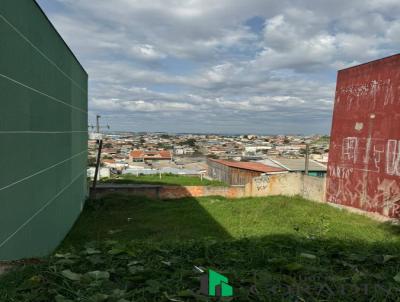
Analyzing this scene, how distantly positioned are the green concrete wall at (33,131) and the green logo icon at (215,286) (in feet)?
17.1

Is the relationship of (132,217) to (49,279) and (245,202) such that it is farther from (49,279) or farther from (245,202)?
(49,279)

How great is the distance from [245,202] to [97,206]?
825 cm

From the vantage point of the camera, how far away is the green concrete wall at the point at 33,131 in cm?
696

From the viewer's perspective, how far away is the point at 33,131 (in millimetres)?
8758

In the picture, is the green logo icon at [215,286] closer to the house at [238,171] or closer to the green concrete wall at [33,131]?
the green concrete wall at [33,131]

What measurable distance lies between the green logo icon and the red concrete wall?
12546 millimetres

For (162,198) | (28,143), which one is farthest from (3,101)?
(162,198)

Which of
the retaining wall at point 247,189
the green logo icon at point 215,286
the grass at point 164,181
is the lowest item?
the grass at point 164,181

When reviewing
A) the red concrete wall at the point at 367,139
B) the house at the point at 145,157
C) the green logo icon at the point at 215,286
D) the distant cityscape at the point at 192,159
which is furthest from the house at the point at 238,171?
the house at the point at 145,157

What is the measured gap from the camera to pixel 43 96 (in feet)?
31.6

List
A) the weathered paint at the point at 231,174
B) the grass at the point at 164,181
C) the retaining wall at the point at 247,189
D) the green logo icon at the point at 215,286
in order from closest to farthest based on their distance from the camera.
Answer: the green logo icon at the point at 215,286
the retaining wall at the point at 247,189
the weathered paint at the point at 231,174
the grass at the point at 164,181

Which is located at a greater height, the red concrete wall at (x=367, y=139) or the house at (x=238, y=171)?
the red concrete wall at (x=367, y=139)

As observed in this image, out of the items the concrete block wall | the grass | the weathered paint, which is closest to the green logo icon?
the concrete block wall

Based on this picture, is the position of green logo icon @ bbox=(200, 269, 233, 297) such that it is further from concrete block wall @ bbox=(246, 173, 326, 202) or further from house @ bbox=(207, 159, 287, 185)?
house @ bbox=(207, 159, 287, 185)
